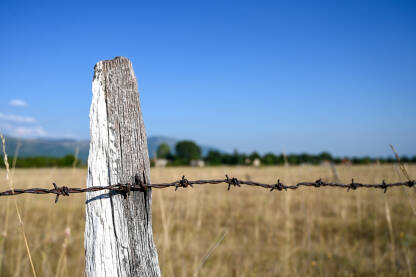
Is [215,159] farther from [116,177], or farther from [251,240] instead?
[116,177]

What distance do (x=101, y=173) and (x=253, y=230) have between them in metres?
5.30

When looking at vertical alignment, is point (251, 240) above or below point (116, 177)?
below

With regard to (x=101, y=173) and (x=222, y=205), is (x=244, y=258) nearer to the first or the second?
(x=101, y=173)

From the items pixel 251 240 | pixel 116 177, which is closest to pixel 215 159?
pixel 251 240

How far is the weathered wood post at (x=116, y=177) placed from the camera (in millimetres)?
1079

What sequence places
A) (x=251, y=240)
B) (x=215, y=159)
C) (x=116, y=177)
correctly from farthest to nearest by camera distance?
(x=215, y=159) → (x=251, y=240) → (x=116, y=177)

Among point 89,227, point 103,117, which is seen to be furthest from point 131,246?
point 103,117

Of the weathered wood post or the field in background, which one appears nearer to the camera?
the weathered wood post

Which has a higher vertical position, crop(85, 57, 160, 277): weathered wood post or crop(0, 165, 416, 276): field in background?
crop(85, 57, 160, 277): weathered wood post

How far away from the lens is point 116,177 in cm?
109

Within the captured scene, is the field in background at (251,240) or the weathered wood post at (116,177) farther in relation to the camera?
the field in background at (251,240)

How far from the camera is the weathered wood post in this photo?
1.08 metres

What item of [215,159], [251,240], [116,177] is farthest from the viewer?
[215,159]

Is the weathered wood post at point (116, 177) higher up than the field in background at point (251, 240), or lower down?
higher up
